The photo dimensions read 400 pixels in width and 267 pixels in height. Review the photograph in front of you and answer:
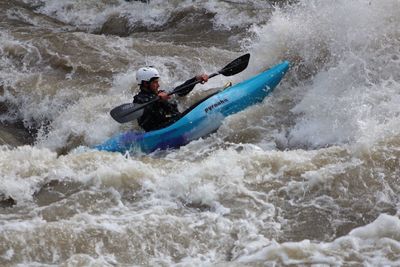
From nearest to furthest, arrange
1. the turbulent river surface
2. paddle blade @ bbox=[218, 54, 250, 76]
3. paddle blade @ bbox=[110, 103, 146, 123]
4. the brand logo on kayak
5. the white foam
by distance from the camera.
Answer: the turbulent river surface
the white foam
paddle blade @ bbox=[110, 103, 146, 123]
the brand logo on kayak
paddle blade @ bbox=[218, 54, 250, 76]

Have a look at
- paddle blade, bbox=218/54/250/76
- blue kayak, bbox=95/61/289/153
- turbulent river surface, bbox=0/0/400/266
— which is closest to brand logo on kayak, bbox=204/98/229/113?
blue kayak, bbox=95/61/289/153

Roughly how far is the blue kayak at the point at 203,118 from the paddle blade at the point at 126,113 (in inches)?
8.2

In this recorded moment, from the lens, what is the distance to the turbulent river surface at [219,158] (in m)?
4.48

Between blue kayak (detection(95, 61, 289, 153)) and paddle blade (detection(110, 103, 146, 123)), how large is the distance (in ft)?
0.68

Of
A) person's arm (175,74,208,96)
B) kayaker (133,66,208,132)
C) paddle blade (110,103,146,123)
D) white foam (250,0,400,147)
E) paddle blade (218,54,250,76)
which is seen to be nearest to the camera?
white foam (250,0,400,147)

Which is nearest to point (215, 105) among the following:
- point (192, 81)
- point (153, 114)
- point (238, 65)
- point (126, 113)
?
point (192, 81)

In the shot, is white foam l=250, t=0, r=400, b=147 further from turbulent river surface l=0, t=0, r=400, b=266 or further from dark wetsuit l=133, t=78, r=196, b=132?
dark wetsuit l=133, t=78, r=196, b=132

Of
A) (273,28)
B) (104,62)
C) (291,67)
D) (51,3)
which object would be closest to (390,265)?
(291,67)

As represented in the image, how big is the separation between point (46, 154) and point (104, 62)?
403 centimetres

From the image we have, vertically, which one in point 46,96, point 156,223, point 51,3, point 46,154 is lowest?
point 156,223

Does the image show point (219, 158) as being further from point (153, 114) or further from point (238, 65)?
point (238, 65)

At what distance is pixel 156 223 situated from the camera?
187 inches

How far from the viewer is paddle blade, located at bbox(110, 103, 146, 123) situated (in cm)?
682

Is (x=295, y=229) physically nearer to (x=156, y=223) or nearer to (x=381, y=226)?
A: (x=381, y=226)
